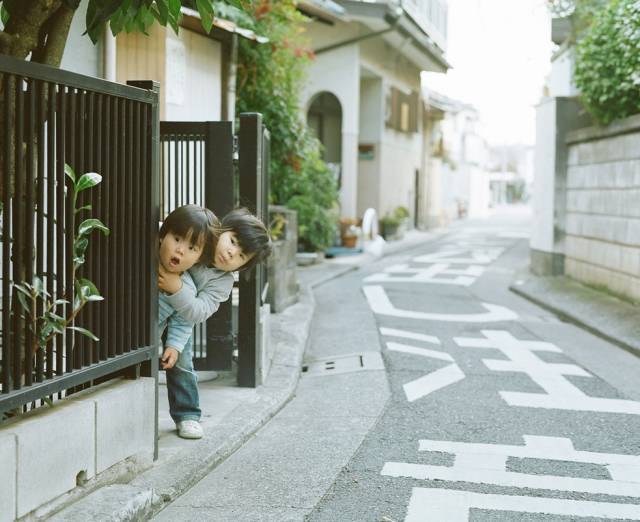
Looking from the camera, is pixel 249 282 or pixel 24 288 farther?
pixel 249 282

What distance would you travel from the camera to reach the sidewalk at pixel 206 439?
12.0 feet

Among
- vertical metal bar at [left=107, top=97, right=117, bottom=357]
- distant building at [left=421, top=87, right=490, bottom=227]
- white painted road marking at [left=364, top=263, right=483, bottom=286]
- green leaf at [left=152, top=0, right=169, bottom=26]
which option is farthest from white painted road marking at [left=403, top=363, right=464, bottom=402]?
distant building at [left=421, top=87, right=490, bottom=227]

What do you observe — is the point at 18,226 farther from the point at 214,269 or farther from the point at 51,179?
the point at 214,269

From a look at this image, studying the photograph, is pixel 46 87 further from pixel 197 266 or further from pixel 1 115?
pixel 197 266

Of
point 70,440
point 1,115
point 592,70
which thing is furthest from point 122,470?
point 592,70

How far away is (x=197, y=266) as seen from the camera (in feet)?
15.3

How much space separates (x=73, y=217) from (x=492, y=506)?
2289 mm

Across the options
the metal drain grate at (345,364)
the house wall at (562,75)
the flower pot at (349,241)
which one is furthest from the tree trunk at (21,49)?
the flower pot at (349,241)

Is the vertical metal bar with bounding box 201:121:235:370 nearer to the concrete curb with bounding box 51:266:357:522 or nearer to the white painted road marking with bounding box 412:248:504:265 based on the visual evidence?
the concrete curb with bounding box 51:266:357:522

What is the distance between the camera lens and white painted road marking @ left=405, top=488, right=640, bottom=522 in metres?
3.93

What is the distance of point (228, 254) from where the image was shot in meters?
4.54

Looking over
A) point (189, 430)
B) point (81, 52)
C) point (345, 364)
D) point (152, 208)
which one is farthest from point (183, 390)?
point (81, 52)

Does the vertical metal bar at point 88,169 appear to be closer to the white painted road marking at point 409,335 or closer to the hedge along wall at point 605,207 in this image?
the white painted road marking at point 409,335

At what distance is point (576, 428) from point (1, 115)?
13.1ft
